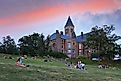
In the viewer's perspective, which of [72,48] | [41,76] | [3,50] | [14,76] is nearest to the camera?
[14,76]

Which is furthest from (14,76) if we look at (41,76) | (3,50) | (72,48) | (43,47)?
(72,48)

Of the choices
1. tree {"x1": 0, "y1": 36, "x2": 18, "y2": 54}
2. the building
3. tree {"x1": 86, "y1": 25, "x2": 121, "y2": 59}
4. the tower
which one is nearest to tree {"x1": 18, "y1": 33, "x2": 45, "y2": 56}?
tree {"x1": 0, "y1": 36, "x2": 18, "y2": 54}

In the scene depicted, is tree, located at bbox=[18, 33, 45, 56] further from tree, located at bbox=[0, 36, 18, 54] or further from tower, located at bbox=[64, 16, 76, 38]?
tower, located at bbox=[64, 16, 76, 38]

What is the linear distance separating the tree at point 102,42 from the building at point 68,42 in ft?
144

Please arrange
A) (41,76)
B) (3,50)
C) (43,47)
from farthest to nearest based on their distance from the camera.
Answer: (43,47)
(3,50)
(41,76)

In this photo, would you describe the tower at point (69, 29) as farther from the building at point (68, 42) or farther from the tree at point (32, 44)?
the tree at point (32, 44)

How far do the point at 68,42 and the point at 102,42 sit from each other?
52105 millimetres

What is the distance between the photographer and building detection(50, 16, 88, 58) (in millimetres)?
171750

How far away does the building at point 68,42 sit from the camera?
171750 millimetres

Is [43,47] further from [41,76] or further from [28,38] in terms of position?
[41,76]

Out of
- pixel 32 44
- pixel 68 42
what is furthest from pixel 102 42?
pixel 68 42

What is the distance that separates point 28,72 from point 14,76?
14.5 ft

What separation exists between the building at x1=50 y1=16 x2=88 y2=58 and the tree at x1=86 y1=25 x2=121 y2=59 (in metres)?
43.9

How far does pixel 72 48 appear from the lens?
572 ft
